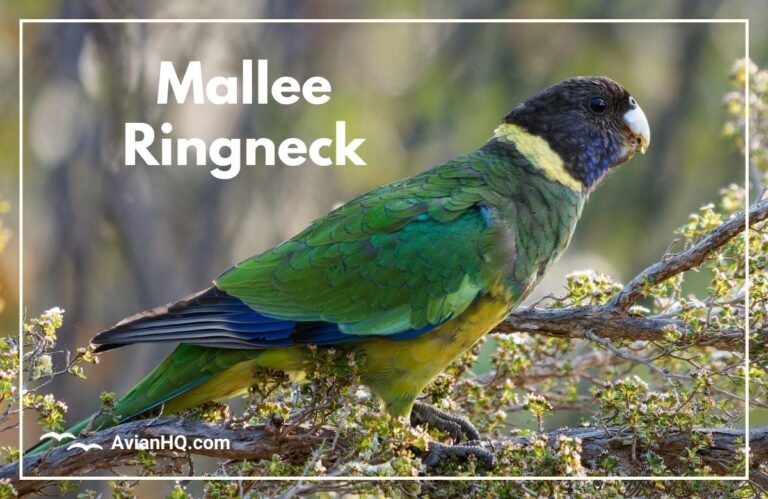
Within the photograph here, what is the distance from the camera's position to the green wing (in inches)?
116

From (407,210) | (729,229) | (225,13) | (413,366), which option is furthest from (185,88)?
(729,229)

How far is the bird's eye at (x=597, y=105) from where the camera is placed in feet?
11.2

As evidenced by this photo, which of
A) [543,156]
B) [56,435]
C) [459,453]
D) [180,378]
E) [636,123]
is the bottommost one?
[459,453]

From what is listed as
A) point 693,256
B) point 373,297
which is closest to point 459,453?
point 373,297

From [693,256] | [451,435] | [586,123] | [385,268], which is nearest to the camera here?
[693,256]

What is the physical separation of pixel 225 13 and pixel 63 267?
64.6 inches

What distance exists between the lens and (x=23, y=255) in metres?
3.40

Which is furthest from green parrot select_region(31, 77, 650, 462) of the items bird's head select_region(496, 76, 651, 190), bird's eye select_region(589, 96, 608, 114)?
bird's eye select_region(589, 96, 608, 114)

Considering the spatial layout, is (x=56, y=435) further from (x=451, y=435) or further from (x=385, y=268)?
(x=451, y=435)

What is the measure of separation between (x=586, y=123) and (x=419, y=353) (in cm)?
116

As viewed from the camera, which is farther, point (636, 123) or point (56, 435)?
point (636, 123)

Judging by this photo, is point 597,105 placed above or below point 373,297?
above

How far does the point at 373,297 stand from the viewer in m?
2.97

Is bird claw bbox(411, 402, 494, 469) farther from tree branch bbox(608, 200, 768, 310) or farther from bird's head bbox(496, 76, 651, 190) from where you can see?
bird's head bbox(496, 76, 651, 190)
